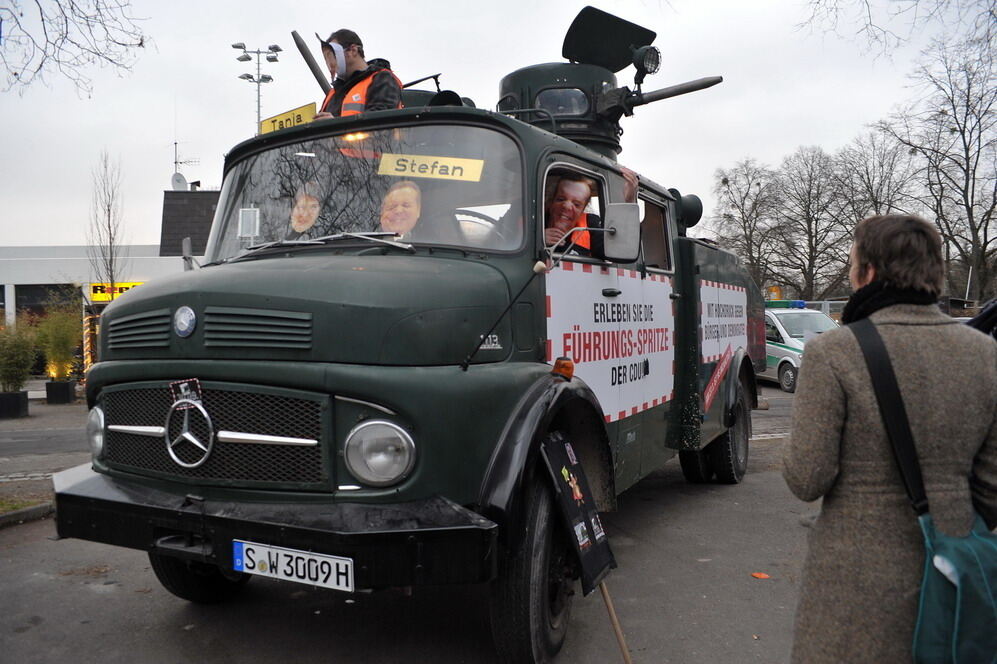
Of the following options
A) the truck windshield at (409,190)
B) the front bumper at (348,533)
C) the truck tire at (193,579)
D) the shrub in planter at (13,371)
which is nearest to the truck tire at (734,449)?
the truck windshield at (409,190)

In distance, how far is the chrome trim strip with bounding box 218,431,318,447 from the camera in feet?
9.65

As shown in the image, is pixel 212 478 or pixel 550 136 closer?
pixel 212 478

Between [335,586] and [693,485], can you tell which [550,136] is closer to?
[335,586]

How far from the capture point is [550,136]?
4055 mm

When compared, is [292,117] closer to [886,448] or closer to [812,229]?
[886,448]

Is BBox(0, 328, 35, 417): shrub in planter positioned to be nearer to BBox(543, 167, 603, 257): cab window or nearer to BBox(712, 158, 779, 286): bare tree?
BBox(543, 167, 603, 257): cab window

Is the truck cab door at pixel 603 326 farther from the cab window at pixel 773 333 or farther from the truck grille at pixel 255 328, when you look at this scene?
the cab window at pixel 773 333

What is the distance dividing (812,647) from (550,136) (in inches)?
107

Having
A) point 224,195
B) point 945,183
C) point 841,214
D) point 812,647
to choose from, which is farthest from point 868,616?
point 841,214

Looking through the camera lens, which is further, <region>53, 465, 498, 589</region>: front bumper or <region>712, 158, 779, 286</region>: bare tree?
<region>712, 158, 779, 286</region>: bare tree

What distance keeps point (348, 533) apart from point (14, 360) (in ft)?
47.8

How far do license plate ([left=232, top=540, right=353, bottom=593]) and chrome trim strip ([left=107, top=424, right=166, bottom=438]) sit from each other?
0.63 meters

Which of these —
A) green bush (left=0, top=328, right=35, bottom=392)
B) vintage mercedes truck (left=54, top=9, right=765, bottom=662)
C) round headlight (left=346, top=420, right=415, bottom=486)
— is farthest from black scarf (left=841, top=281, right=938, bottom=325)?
green bush (left=0, top=328, right=35, bottom=392)

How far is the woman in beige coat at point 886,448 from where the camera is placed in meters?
2.06
